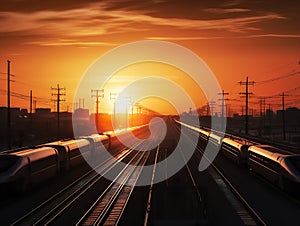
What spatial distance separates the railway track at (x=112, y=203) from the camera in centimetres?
2002

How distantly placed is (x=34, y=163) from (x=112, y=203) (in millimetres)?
5920

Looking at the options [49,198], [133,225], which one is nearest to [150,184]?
[49,198]

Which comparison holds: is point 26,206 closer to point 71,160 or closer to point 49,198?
point 49,198

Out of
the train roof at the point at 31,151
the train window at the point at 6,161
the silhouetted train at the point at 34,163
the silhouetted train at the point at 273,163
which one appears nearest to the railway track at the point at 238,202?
the silhouetted train at the point at 273,163

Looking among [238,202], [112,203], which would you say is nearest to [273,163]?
[238,202]

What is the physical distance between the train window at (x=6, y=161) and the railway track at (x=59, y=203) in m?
2.77

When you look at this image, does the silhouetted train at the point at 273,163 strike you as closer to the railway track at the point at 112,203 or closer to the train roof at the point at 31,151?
the railway track at the point at 112,203

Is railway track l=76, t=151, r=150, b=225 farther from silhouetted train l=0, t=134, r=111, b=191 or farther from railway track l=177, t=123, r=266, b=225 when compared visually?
Result: railway track l=177, t=123, r=266, b=225

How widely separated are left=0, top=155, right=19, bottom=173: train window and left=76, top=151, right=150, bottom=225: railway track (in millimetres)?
4982

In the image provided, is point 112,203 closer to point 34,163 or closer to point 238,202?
point 34,163

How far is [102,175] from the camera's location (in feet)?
122

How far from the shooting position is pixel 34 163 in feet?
89.4

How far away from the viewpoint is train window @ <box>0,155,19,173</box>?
24516 mm

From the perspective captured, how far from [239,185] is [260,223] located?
1161cm
